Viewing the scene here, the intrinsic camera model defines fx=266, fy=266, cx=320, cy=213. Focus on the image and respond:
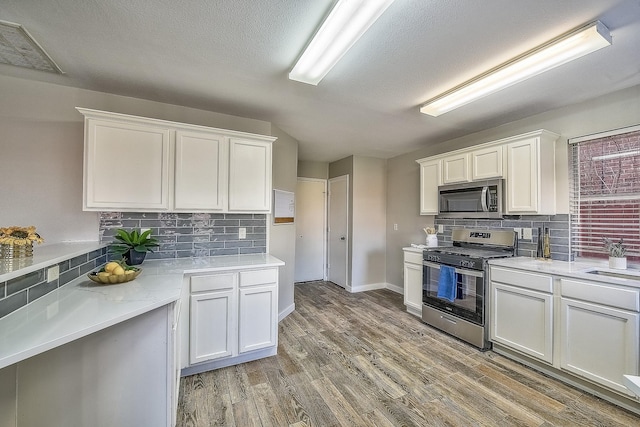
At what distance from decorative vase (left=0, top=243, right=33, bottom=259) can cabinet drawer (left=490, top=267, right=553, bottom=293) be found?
12.0 ft

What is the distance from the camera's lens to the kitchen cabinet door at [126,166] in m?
2.13

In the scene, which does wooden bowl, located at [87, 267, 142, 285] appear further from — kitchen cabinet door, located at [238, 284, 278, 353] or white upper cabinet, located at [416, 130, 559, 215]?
white upper cabinet, located at [416, 130, 559, 215]

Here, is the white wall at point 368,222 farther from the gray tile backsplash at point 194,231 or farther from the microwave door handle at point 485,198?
the gray tile backsplash at point 194,231

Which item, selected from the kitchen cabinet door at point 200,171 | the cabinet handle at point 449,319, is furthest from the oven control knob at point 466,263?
the kitchen cabinet door at point 200,171

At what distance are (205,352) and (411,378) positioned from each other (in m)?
1.73

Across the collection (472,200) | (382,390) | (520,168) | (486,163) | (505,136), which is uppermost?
(505,136)

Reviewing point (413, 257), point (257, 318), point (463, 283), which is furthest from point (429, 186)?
point (257, 318)

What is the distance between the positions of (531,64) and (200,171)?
2745 mm

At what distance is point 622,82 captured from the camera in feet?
7.18

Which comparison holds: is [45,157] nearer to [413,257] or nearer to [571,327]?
[413,257]

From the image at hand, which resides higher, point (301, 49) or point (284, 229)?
point (301, 49)

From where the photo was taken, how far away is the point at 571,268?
89.7 inches

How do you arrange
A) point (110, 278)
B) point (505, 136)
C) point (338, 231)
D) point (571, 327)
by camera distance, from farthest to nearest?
1. point (338, 231)
2. point (505, 136)
3. point (571, 327)
4. point (110, 278)

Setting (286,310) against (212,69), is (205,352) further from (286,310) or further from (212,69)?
(212,69)
